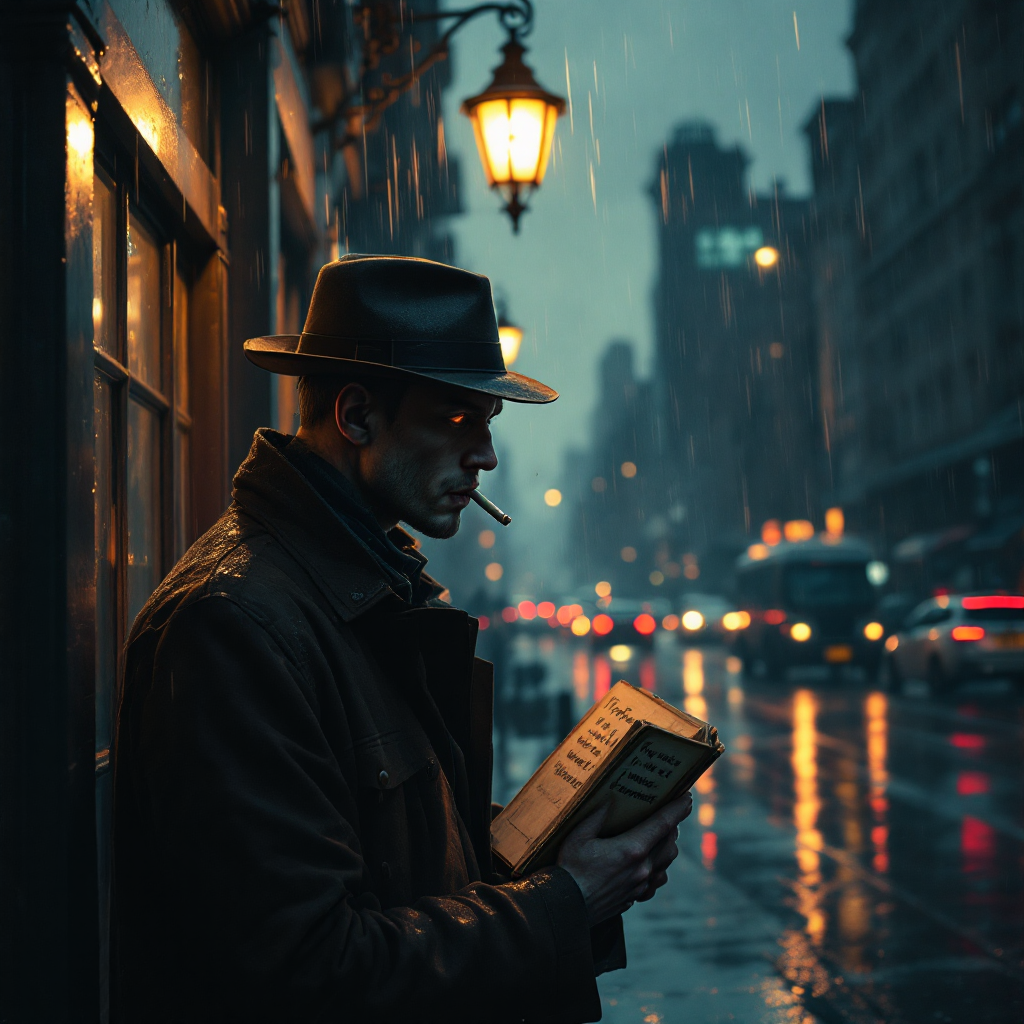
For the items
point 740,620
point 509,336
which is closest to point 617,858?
point 509,336

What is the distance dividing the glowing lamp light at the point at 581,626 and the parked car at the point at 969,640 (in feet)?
92.9

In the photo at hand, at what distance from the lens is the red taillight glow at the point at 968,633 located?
1958 centimetres

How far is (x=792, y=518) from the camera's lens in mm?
70250

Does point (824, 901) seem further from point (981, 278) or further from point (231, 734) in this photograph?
point (981, 278)

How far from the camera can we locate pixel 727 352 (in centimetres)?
9181

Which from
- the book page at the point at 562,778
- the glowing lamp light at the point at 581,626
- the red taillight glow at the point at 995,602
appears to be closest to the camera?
the book page at the point at 562,778

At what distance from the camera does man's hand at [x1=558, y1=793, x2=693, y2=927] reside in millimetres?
2168

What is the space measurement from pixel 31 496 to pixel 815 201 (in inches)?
2499

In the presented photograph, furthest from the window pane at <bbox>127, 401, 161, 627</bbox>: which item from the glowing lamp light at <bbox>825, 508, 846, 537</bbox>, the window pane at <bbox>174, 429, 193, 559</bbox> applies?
the glowing lamp light at <bbox>825, 508, 846, 537</bbox>

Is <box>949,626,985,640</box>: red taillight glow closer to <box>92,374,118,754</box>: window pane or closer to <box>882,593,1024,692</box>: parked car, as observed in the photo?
<box>882,593,1024,692</box>: parked car

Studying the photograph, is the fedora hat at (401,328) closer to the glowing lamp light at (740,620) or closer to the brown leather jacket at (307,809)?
the brown leather jacket at (307,809)

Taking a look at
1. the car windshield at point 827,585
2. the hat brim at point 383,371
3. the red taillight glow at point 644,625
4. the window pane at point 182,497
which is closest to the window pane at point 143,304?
the window pane at point 182,497

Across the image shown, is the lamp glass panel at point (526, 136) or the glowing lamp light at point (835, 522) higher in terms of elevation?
the lamp glass panel at point (526, 136)

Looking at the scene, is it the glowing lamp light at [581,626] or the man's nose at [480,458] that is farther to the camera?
the glowing lamp light at [581,626]
